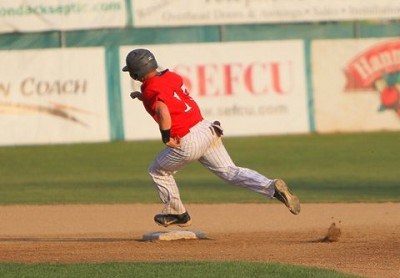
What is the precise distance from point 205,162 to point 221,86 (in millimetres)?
13314

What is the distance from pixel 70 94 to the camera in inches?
948

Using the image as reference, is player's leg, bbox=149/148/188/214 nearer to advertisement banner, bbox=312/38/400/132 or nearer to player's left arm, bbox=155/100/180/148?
player's left arm, bbox=155/100/180/148

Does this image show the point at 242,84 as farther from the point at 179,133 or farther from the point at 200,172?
the point at 179,133

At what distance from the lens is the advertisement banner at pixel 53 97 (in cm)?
2380

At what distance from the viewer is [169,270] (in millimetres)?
9195

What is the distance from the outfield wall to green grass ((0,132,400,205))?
0.32m

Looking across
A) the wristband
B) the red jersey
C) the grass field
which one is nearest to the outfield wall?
the grass field

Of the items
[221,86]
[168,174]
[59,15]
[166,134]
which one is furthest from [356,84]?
[166,134]

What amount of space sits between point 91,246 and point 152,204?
4202mm

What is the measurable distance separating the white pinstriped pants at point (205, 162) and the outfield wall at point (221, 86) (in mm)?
12902

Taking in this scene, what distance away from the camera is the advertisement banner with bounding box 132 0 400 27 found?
25578 millimetres

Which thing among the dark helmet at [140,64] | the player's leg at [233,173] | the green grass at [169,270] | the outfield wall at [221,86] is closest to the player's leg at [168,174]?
the player's leg at [233,173]

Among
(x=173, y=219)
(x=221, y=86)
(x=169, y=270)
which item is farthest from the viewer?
(x=221, y=86)

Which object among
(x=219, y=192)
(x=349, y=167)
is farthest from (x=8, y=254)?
(x=349, y=167)
